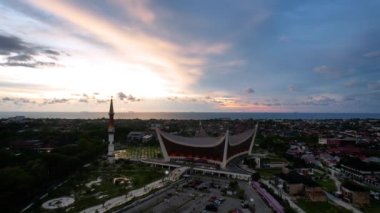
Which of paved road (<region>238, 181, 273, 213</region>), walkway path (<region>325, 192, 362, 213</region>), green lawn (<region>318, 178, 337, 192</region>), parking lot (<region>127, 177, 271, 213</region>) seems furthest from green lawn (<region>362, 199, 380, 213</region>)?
parking lot (<region>127, 177, 271, 213</region>)

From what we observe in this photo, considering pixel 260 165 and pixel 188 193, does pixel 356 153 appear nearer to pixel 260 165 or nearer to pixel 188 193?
pixel 260 165

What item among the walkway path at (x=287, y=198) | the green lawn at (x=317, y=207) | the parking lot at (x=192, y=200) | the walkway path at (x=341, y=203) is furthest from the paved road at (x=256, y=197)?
the walkway path at (x=341, y=203)

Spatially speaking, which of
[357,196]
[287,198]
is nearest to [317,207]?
[287,198]

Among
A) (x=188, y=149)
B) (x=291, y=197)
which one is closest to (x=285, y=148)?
(x=188, y=149)

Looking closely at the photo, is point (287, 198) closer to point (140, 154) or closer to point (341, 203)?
point (341, 203)

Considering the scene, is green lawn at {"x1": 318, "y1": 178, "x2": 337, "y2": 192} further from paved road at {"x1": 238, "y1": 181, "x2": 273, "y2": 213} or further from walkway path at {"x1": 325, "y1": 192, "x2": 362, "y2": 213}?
paved road at {"x1": 238, "y1": 181, "x2": 273, "y2": 213}

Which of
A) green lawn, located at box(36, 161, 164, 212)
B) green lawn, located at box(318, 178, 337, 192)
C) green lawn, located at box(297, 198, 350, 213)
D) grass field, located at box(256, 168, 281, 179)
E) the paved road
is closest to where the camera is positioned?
green lawn, located at box(297, 198, 350, 213)
